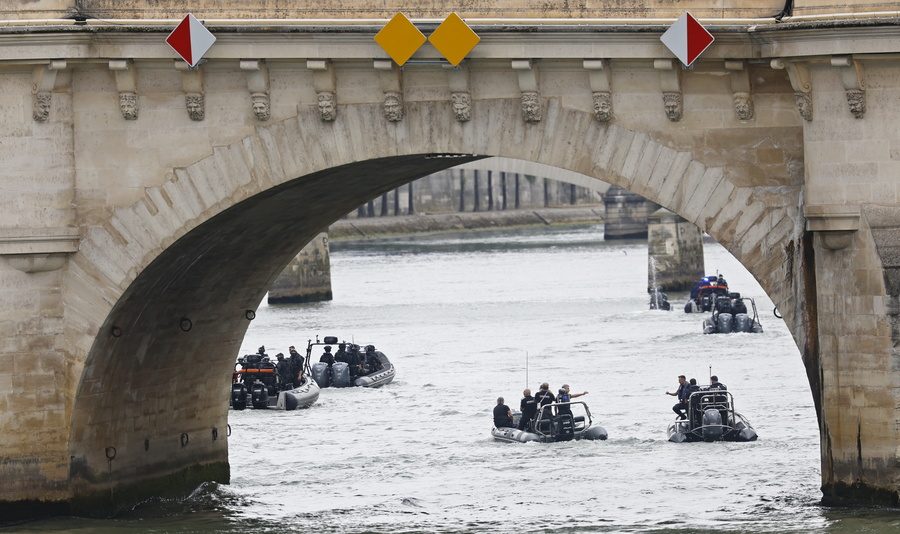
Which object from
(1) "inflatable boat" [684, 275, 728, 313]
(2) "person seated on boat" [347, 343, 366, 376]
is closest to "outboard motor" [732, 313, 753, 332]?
(1) "inflatable boat" [684, 275, 728, 313]

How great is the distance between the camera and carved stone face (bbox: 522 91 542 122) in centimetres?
2355

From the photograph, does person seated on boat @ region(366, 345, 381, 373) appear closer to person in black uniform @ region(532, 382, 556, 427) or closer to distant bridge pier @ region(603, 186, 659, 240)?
person in black uniform @ region(532, 382, 556, 427)

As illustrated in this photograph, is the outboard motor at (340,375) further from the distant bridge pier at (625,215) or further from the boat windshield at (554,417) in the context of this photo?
the distant bridge pier at (625,215)

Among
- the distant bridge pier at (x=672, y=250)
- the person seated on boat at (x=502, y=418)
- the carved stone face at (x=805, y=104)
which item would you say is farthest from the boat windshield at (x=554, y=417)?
the distant bridge pier at (x=672, y=250)

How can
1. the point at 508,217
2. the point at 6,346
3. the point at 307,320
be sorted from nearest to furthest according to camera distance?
the point at 6,346, the point at 307,320, the point at 508,217

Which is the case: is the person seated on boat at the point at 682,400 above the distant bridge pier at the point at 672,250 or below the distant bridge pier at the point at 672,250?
below

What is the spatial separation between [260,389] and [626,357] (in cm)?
1572

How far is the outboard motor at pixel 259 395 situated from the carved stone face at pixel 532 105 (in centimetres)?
2749

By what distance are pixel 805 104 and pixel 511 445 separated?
68.9ft

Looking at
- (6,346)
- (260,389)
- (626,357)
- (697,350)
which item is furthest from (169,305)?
(697,350)

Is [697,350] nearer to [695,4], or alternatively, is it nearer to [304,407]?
[304,407]

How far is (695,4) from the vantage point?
2342 cm

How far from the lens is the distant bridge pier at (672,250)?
294 ft

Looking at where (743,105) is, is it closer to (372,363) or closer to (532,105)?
(532,105)
